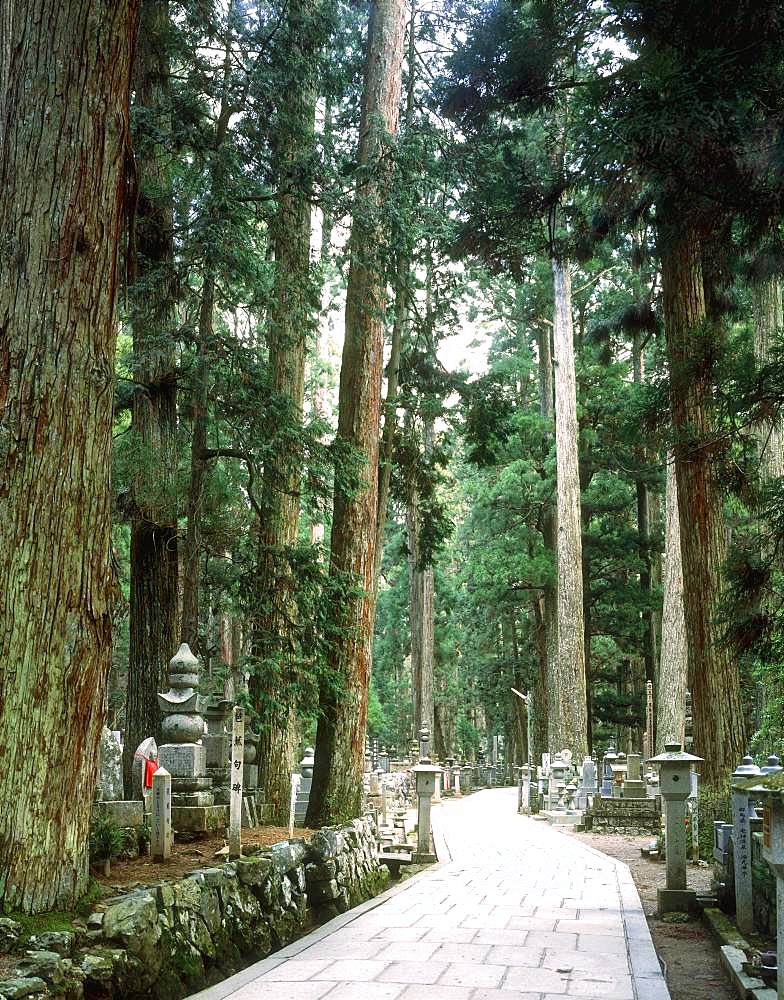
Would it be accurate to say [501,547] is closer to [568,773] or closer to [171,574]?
[568,773]

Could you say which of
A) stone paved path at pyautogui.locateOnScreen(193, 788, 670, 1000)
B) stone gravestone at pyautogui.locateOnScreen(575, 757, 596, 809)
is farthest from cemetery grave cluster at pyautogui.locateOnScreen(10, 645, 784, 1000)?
stone gravestone at pyautogui.locateOnScreen(575, 757, 596, 809)

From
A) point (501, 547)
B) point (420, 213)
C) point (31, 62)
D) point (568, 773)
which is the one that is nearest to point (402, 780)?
point (568, 773)

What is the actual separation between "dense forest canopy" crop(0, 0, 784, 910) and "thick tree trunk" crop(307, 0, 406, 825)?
4 cm

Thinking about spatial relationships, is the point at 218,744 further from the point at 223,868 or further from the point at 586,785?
the point at 586,785

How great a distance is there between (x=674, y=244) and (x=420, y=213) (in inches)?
129

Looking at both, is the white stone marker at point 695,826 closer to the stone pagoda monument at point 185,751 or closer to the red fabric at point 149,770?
the stone pagoda monument at point 185,751

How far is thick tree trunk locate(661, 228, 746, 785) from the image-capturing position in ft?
36.1

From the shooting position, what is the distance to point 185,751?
7551mm

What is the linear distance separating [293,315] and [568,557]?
45.8 ft

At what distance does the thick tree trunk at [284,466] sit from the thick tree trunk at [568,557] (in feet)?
41.0

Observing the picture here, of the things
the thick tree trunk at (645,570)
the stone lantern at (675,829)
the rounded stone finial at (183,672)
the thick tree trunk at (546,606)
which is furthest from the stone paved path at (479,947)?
the thick tree trunk at (645,570)

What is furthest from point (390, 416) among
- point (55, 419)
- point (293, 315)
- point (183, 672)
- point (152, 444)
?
point (55, 419)

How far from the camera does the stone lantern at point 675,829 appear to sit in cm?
786

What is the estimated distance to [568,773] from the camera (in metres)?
20.5
